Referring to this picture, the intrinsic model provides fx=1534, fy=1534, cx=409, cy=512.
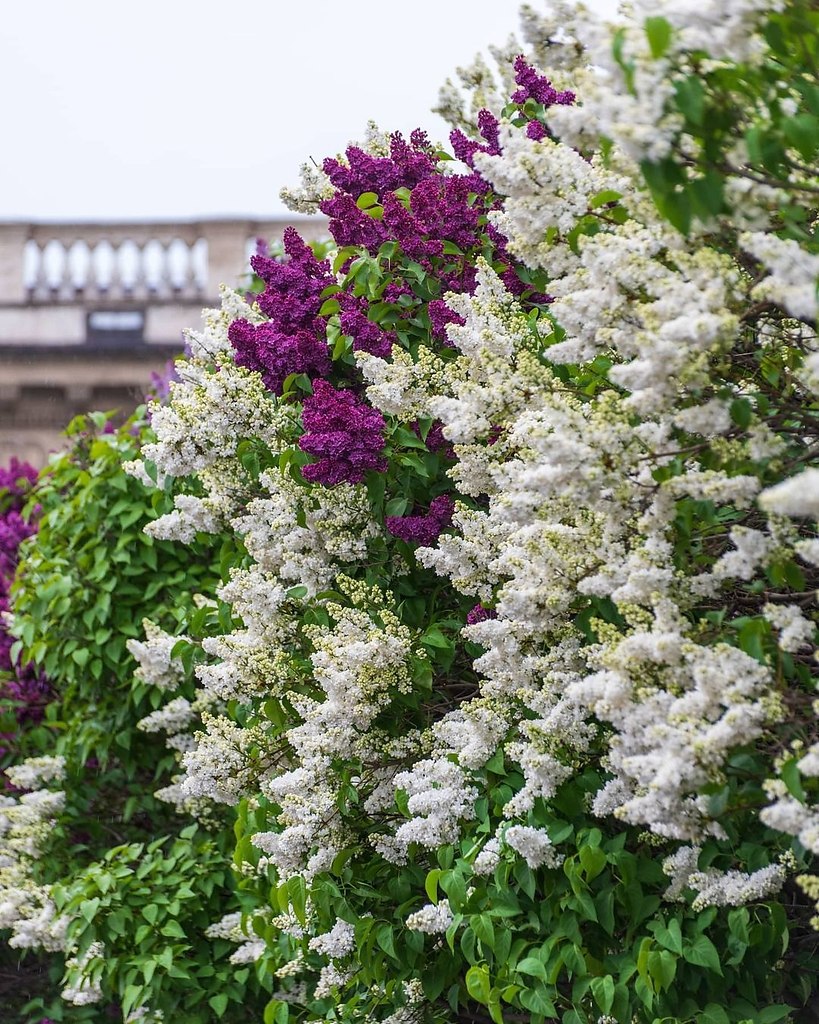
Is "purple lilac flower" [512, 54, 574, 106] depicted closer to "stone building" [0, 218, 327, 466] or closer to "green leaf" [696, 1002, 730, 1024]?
"green leaf" [696, 1002, 730, 1024]

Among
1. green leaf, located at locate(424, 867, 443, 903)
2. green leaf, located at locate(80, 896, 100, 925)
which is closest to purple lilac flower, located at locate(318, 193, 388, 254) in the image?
green leaf, located at locate(424, 867, 443, 903)

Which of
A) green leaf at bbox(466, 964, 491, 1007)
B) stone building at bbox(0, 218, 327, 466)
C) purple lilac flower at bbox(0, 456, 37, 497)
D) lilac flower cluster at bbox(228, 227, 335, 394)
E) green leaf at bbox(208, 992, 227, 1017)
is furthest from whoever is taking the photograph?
stone building at bbox(0, 218, 327, 466)

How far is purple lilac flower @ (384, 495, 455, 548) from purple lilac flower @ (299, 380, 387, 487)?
193 mm

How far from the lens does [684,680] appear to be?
10.7ft

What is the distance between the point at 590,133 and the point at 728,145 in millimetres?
457

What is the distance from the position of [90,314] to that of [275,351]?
8.65 m

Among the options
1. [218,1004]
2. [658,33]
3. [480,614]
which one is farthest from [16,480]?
[658,33]

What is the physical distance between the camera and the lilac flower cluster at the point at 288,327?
4664mm

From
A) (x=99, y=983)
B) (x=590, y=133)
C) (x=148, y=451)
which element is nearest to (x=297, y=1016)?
(x=99, y=983)

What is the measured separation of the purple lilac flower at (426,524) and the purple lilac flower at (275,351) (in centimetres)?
56

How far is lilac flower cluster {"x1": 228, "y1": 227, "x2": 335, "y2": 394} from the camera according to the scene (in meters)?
4.66

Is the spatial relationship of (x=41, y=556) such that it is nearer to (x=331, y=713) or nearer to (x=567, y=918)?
(x=331, y=713)

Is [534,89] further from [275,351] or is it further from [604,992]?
[604,992]

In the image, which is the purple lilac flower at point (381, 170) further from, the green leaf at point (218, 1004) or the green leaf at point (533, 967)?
the green leaf at point (218, 1004)
